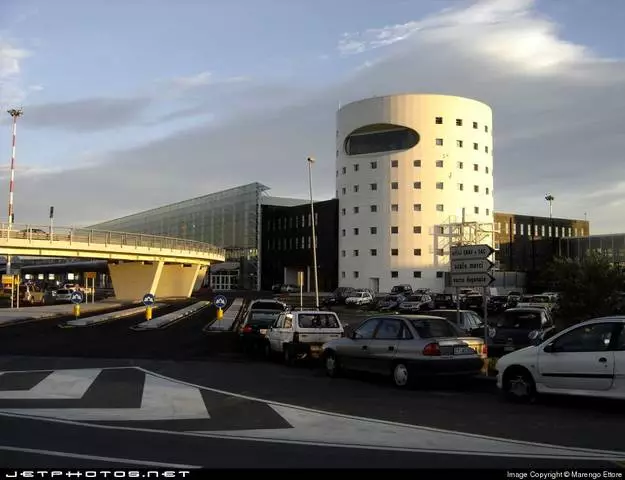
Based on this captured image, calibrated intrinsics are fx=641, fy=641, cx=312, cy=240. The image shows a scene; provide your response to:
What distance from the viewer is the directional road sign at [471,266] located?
1548 centimetres

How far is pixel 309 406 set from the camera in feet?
35.1

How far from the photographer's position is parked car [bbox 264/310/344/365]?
17234mm

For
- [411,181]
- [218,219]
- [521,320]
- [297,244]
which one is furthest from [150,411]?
[218,219]

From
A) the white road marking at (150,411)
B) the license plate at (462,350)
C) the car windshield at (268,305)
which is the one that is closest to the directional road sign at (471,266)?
the license plate at (462,350)

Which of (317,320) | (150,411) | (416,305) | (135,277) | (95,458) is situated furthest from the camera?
(135,277)

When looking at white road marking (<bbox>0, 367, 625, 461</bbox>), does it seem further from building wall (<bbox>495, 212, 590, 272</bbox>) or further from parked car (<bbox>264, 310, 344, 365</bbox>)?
building wall (<bbox>495, 212, 590, 272</bbox>)

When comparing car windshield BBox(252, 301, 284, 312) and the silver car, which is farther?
car windshield BBox(252, 301, 284, 312)

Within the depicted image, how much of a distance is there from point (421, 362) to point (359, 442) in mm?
4737

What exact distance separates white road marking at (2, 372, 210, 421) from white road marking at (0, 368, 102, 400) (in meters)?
1.33

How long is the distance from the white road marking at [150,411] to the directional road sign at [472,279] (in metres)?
7.13

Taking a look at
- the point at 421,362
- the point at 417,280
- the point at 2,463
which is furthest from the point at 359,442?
the point at 417,280

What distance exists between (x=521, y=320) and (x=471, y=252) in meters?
3.54

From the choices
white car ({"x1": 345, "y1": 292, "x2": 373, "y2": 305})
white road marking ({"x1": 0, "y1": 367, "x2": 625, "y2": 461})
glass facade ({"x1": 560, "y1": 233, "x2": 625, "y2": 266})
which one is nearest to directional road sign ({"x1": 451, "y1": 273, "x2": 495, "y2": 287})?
white road marking ({"x1": 0, "y1": 367, "x2": 625, "y2": 461})

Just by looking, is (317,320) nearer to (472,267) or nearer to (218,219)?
(472,267)
